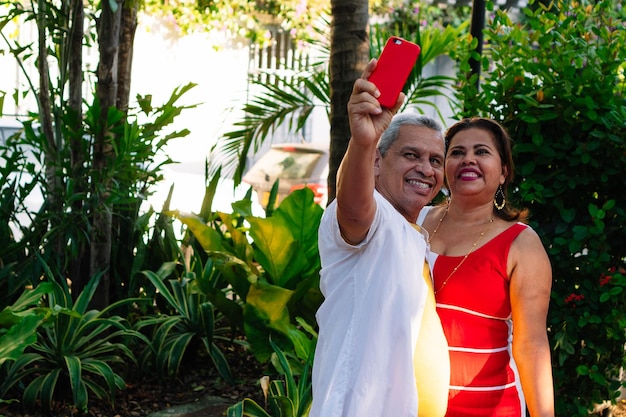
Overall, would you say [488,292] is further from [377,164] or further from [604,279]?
[604,279]

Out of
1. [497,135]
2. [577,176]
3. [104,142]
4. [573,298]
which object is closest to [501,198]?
[497,135]

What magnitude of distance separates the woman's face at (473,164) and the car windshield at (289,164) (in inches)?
300

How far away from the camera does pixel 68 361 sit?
4328mm

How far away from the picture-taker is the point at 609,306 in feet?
12.1

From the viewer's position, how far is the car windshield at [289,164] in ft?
33.9

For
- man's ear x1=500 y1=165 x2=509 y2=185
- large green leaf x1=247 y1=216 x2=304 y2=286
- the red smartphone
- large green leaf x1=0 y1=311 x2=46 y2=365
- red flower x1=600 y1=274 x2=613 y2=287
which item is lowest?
large green leaf x1=0 y1=311 x2=46 y2=365

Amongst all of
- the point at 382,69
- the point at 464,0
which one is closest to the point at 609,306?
the point at 382,69

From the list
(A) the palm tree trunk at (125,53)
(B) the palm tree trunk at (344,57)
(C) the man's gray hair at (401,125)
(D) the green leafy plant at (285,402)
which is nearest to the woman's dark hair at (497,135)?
(C) the man's gray hair at (401,125)

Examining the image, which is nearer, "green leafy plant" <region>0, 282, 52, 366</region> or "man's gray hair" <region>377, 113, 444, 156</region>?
"man's gray hair" <region>377, 113, 444, 156</region>

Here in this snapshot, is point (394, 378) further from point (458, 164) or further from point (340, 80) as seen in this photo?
point (340, 80)

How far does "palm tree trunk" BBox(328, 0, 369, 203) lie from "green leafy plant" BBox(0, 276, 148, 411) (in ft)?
4.79

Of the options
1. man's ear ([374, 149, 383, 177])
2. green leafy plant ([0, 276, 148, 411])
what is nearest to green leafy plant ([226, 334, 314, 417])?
green leafy plant ([0, 276, 148, 411])

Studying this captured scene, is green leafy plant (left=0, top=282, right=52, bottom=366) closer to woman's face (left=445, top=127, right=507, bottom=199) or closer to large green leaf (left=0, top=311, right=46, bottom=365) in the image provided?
large green leaf (left=0, top=311, right=46, bottom=365)

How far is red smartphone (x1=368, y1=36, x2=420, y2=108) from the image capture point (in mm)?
1958
